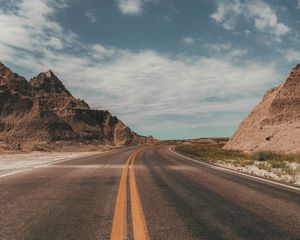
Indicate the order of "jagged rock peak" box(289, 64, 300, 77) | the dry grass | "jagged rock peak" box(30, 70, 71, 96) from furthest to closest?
1. "jagged rock peak" box(30, 70, 71, 96)
2. "jagged rock peak" box(289, 64, 300, 77)
3. the dry grass

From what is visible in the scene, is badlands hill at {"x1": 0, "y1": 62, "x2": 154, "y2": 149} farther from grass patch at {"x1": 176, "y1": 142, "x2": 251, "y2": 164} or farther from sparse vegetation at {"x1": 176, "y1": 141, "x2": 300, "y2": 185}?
sparse vegetation at {"x1": 176, "y1": 141, "x2": 300, "y2": 185}

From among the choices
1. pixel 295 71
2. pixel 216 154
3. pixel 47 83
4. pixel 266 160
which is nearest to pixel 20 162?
pixel 266 160

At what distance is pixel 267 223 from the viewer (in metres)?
5.67

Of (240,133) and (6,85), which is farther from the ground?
(6,85)

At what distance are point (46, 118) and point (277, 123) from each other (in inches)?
2432

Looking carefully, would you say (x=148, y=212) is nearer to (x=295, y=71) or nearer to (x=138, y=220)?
(x=138, y=220)

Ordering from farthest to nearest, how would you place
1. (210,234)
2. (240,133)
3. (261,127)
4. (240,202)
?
(240,133) → (261,127) → (240,202) → (210,234)

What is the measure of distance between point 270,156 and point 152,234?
79.3 ft

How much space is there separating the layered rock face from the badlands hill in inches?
1693

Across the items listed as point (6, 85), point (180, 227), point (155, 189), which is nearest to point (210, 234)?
point (180, 227)

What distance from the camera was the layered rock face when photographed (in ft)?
133

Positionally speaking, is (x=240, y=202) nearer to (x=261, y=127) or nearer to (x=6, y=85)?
(x=261, y=127)

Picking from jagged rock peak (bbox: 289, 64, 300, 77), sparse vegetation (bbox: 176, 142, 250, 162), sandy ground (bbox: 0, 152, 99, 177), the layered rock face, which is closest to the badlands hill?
sparse vegetation (bbox: 176, 142, 250, 162)

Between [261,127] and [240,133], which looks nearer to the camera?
[261,127]
